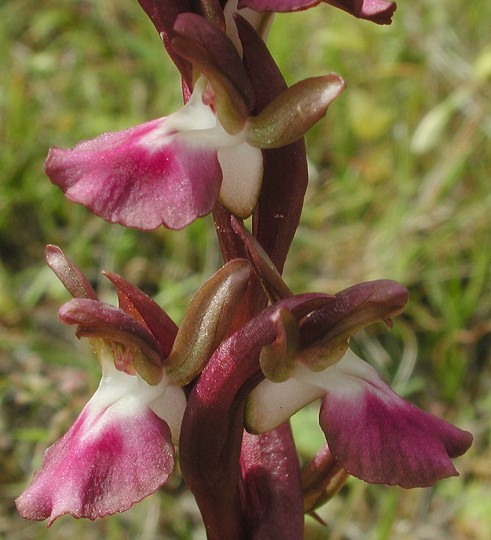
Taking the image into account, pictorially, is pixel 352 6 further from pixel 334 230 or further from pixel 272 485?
pixel 334 230

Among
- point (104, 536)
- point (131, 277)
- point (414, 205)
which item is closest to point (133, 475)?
point (104, 536)

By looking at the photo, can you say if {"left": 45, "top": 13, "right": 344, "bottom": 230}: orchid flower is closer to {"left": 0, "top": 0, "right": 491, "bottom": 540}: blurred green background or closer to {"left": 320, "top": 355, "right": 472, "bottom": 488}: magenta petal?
{"left": 320, "top": 355, "right": 472, "bottom": 488}: magenta petal

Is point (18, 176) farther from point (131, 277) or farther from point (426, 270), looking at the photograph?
point (426, 270)

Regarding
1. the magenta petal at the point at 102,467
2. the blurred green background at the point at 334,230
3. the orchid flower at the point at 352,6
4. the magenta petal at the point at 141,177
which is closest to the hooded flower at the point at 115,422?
the magenta petal at the point at 102,467

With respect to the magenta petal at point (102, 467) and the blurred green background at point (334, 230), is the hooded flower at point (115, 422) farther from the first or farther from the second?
the blurred green background at point (334, 230)

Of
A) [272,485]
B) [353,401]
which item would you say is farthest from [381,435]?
[272,485]

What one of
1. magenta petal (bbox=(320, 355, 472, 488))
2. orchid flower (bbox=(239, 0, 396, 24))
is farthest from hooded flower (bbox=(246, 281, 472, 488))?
orchid flower (bbox=(239, 0, 396, 24))

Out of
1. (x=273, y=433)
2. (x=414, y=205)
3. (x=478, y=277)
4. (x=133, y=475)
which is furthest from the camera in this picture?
(x=414, y=205)
